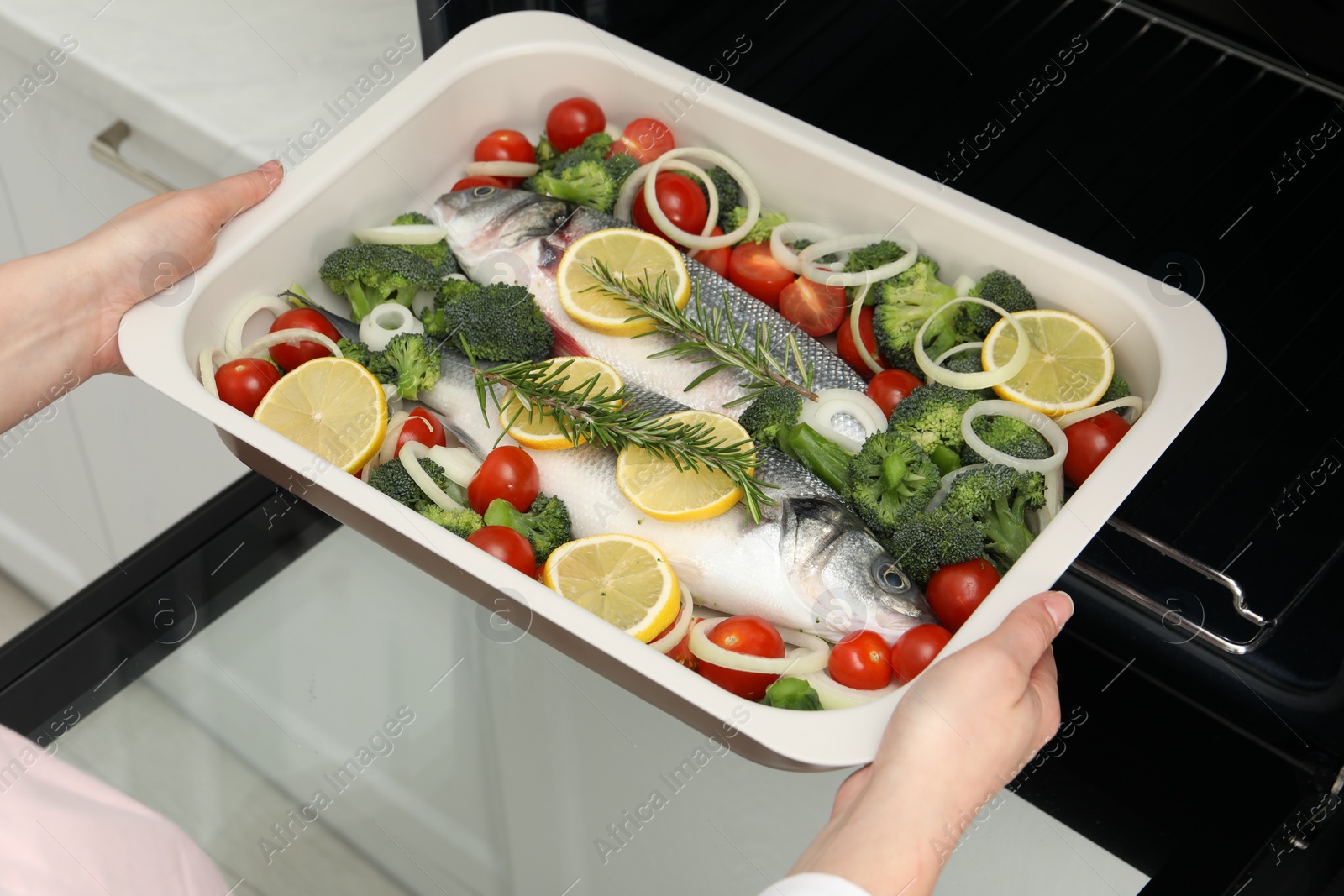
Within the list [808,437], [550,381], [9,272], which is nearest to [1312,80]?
[808,437]

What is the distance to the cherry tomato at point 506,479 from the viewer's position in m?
1.42

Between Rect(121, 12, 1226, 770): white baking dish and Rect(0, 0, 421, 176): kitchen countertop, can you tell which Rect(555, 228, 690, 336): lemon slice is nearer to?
Rect(121, 12, 1226, 770): white baking dish

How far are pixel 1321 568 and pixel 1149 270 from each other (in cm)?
43

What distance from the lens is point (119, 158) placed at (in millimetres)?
2186

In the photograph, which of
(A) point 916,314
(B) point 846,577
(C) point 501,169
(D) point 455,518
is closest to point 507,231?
(C) point 501,169

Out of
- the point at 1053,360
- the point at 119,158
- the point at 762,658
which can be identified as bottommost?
the point at 119,158

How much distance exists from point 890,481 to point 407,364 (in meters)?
0.63

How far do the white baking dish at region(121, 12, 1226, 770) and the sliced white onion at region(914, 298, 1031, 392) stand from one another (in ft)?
0.25

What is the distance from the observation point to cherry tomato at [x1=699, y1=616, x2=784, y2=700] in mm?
1273

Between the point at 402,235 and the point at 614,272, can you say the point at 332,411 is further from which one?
the point at 614,272

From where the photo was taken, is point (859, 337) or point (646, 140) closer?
point (859, 337)

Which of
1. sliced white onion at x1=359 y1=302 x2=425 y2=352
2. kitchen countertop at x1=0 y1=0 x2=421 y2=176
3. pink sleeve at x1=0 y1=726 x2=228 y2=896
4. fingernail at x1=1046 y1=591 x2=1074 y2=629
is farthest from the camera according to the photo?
kitchen countertop at x1=0 y1=0 x2=421 y2=176

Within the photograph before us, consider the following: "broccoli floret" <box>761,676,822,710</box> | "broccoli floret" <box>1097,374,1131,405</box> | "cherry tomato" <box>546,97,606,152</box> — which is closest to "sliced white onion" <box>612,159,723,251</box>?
"cherry tomato" <box>546,97,606,152</box>

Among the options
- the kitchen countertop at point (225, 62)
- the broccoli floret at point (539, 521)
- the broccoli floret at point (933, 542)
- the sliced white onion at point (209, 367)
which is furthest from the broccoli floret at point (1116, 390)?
the kitchen countertop at point (225, 62)
